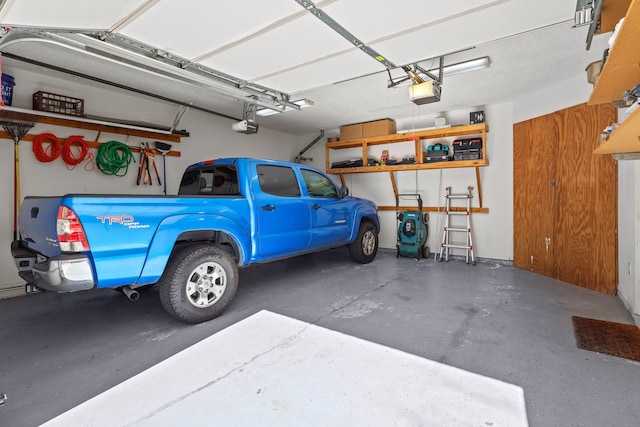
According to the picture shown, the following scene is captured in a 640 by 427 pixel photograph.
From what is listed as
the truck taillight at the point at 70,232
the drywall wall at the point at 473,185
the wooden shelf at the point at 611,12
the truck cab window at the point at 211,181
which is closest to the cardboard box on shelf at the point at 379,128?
the drywall wall at the point at 473,185

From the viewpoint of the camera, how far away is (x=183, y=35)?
236 cm

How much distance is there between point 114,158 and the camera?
4387 millimetres

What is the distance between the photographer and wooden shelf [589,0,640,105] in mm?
1142

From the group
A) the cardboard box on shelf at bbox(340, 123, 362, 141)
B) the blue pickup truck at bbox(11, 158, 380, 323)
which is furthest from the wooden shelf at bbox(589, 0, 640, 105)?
the cardboard box on shelf at bbox(340, 123, 362, 141)

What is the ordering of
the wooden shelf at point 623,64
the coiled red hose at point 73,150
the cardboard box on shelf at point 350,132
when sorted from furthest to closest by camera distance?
the cardboard box on shelf at point 350,132
the coiled red hose at point 73,150
the wooden shelf at point 623,64

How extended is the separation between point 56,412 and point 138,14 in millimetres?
2534

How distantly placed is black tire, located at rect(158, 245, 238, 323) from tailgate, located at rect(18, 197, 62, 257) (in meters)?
0.82

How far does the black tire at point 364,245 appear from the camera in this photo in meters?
5.14

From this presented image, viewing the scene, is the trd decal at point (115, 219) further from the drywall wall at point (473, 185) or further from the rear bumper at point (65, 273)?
the drywall wall at point (473, 185)

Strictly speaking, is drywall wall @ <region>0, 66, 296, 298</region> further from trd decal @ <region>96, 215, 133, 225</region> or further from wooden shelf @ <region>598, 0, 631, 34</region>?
wooden shelf @ <region>598, 0, 631, 34</region>

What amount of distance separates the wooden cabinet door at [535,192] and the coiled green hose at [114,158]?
20.2 feet

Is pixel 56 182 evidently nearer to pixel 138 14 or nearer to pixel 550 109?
pixel 138 14

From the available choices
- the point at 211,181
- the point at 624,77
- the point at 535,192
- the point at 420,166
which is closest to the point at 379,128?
the point at 420,166

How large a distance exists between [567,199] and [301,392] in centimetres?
435
